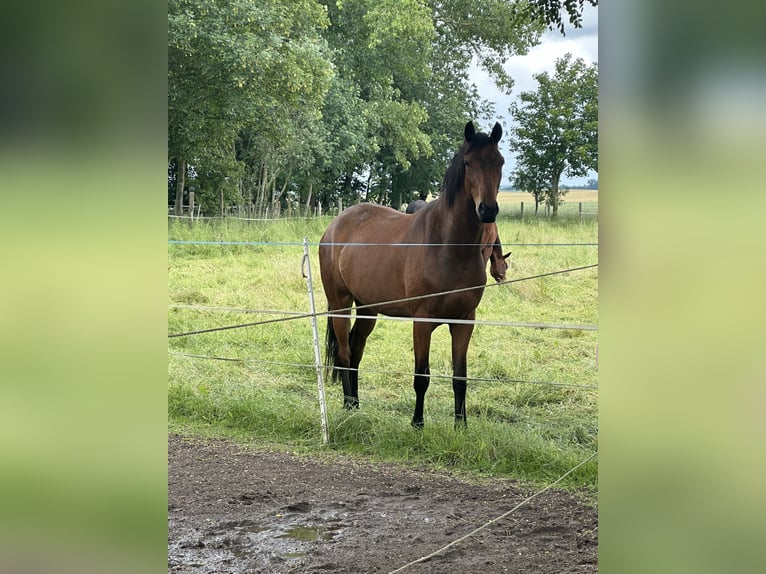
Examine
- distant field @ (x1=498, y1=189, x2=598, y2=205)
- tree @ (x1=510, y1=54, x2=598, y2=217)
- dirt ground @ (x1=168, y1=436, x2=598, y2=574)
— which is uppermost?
tree @ (x1=510, y1=54, x2=598, y2=217)

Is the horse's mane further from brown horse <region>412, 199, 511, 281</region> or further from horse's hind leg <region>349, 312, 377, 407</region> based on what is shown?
horse's hind leg <region>349, 312, 377, 407</region>

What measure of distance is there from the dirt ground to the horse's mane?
1.44m

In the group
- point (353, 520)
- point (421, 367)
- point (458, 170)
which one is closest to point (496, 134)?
point (458, 170)

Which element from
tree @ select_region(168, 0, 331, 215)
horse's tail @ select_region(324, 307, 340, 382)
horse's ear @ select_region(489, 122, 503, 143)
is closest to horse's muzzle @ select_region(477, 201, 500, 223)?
horse's ear @ select_region(489, 122, 503, 143)

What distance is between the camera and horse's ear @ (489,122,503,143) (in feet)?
11.5

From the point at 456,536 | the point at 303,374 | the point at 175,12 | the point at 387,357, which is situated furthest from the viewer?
the point at 175,12

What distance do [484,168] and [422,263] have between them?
0.70 m

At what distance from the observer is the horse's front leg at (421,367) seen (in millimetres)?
3807
